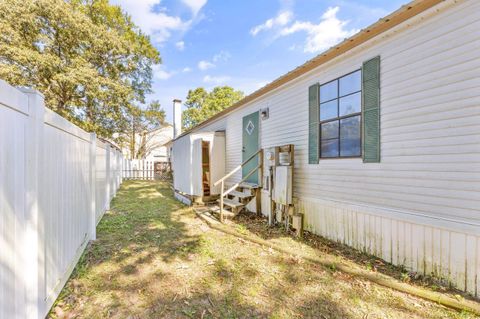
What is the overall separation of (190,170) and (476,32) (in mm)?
7403

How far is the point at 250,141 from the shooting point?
24.3 ft

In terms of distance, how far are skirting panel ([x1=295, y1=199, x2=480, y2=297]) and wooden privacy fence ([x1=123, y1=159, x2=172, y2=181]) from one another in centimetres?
1582

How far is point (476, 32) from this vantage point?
265cm

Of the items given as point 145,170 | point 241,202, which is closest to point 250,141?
point 241,202

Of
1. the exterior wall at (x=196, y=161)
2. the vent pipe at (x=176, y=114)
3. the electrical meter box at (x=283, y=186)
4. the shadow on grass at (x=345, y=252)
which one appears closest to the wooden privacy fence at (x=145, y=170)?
the vent pipe at (x=176, y=114)

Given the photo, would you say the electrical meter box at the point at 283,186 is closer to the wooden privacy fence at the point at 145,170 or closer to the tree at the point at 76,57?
the tree at the point at 76,57

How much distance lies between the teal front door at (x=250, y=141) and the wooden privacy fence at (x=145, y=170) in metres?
12.1

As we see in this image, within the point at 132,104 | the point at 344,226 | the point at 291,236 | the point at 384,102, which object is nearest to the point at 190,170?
the point at 291,236

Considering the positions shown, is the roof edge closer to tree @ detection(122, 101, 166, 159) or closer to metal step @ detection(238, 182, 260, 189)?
metal step @ detection(238, 182, 260, 189)

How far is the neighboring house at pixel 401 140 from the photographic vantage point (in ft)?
9.00

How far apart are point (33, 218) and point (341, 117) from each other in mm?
4613

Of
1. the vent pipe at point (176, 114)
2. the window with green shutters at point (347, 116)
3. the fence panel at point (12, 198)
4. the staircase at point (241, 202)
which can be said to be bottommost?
the staircase at point (241, 202)

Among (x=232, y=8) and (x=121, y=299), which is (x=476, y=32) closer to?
(x=121, y=299)

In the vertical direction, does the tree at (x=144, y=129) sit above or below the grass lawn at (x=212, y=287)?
above
